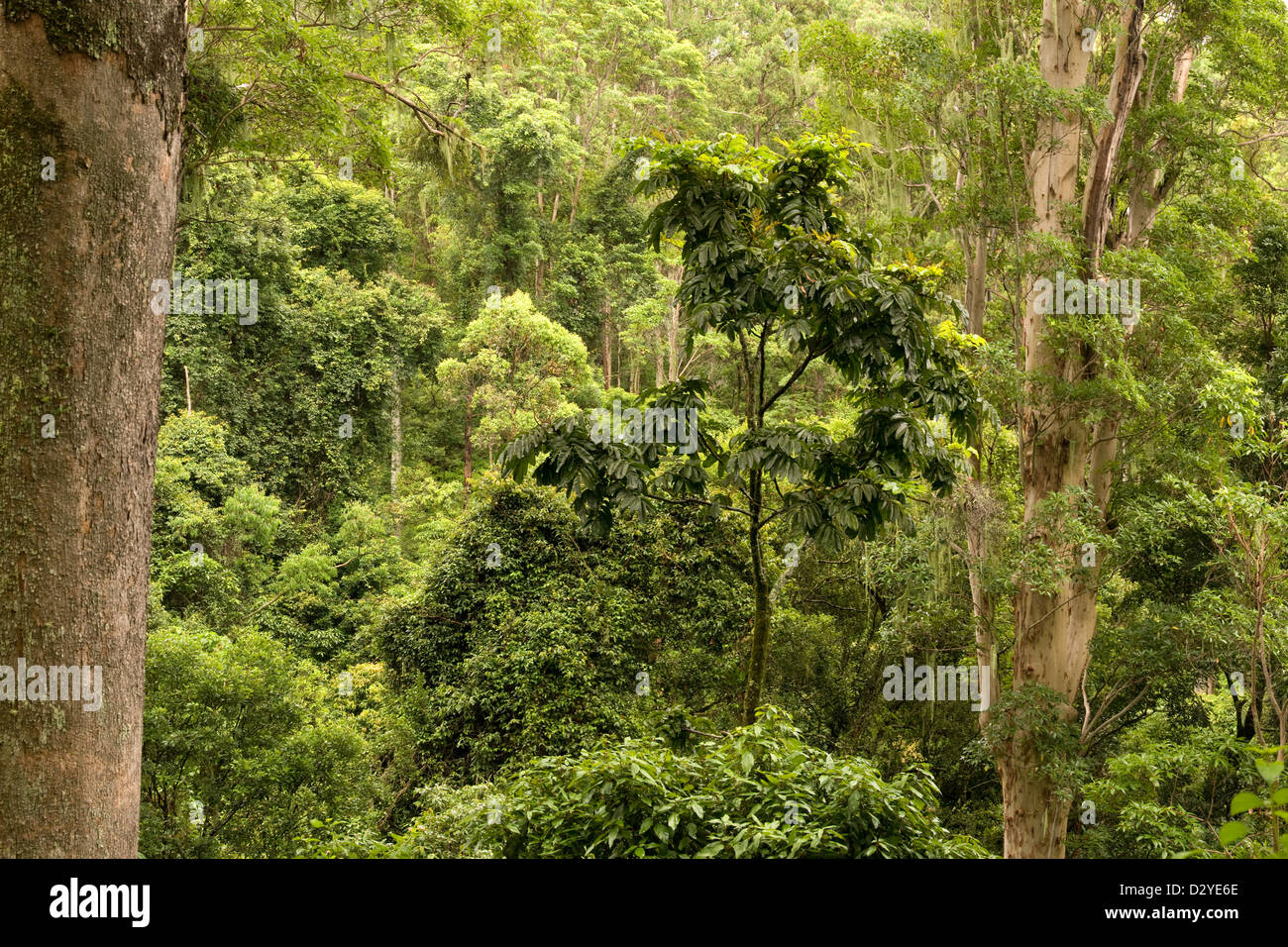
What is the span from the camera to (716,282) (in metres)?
4.25

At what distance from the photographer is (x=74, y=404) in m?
2.73

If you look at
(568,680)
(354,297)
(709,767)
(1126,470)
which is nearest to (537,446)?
(709,767)

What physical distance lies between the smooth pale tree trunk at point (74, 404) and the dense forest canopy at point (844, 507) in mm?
31

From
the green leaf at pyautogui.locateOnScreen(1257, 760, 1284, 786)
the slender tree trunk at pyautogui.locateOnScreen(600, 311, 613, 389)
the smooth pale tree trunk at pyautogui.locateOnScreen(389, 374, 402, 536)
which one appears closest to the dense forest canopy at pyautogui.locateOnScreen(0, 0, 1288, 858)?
the green leaf at pyautogui.locateOnScreen(1257, 760, 1284, 786)

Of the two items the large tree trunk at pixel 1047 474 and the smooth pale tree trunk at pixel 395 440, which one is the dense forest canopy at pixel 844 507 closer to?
the large tree trunk at pixel 1047 474

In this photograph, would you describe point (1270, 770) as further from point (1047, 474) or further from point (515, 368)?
point (515, 368)

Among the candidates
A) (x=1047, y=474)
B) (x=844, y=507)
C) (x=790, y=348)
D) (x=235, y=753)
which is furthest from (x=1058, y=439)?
(x=235, y=753)

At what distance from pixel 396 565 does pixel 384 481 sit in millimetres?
4453

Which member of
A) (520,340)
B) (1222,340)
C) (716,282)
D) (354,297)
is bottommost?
(716,282)

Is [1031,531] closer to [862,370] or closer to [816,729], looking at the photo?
[862,370]

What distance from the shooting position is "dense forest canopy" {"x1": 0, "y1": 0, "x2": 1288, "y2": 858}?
4000 millimetres

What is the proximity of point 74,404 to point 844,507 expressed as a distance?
292 centimetres

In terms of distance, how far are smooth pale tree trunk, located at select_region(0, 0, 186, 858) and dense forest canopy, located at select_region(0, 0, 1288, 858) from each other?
0.03 m

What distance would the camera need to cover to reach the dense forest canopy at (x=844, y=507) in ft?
13.1
